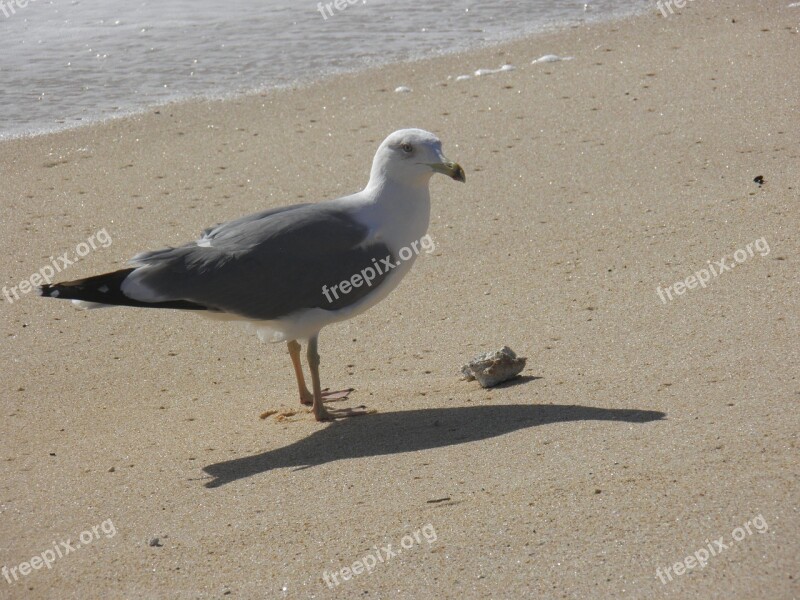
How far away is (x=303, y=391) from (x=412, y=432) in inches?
33.6

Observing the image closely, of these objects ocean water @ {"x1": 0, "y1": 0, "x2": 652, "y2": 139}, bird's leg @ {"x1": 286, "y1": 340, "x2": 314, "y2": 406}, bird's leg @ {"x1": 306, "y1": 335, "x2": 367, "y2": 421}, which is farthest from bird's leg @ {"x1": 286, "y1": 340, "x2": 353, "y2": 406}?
ocean water @ {"x1": 0, "y1": 0, "x2": 652, "y2": 139}

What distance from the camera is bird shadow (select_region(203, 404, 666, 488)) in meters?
5.09

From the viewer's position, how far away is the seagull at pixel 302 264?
5500 mm

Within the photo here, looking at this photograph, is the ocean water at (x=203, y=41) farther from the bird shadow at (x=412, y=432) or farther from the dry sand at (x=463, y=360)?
the bird shadow at (x=412, y=432)

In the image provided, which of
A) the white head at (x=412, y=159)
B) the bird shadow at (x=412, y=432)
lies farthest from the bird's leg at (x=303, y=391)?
the white head at (x=412, y=159)

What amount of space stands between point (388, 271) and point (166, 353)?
1.61 m

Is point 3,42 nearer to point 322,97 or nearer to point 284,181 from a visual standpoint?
point 322,97

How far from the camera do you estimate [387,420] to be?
18.2 feet

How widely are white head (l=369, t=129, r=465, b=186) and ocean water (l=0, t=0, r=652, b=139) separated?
5.52 metres

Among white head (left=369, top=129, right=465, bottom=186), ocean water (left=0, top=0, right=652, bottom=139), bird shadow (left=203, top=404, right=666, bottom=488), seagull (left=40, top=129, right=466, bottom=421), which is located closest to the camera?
bird shadow (left=203, top=404, right=666, bottom=488)

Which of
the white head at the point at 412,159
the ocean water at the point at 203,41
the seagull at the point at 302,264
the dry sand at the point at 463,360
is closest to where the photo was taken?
the dry sand at the point at 463,360

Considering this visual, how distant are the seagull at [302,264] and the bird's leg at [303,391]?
17 centimetres

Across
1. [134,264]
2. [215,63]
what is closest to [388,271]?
[134,264]

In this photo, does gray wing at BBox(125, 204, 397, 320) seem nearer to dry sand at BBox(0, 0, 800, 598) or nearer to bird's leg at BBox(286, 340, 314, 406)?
bird's leg at BBox(286, 340, 314, 406)
